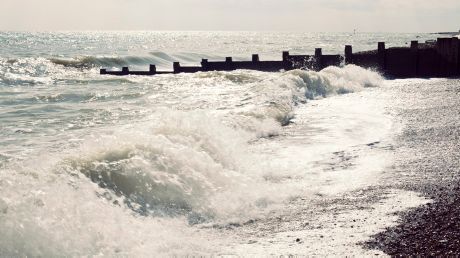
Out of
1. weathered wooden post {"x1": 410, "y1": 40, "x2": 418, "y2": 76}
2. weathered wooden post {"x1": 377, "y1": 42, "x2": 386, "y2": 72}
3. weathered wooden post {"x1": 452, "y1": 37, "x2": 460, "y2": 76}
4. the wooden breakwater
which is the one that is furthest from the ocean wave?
weathered wooden post {"x1": 452, "y1": 37, "x2": 460, "y2": 76}

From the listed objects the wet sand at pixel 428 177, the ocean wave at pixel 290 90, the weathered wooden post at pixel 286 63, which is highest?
the weathered wooden post at pixel 286 63

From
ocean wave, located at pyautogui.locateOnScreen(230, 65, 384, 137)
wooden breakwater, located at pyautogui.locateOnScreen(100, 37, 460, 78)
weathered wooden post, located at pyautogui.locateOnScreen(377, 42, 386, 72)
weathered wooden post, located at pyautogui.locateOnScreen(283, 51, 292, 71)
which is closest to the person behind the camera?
ocean wave, located at pyautogui.locateOnScreen(230, 65, 384, 137)

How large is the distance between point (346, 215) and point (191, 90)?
52.8ft

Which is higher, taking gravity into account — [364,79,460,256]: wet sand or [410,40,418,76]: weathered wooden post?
[410,40,418,76]: weathered wooden post

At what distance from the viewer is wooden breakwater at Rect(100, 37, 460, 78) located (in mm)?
24422

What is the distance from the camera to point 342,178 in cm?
771

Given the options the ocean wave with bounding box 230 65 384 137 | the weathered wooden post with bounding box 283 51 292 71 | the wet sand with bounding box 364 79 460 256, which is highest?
the weathered wooden post with bounding box 283 51 292 71

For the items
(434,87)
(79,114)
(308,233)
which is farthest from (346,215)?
(434,87)

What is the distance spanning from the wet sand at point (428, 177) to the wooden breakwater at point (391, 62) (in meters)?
9.78

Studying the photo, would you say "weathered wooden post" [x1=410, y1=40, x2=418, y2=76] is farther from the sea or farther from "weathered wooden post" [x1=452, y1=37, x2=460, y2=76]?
the sea

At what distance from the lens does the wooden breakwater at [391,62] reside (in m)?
24.4

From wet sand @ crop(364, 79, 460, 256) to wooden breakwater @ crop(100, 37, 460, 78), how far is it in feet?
32.1

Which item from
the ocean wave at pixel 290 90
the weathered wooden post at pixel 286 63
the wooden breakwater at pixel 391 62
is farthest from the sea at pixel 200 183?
the weathered wooden post at pixel 286 63

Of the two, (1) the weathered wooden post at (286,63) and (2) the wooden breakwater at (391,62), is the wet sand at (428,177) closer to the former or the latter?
(2) the wooden breakwater at (391,62)
